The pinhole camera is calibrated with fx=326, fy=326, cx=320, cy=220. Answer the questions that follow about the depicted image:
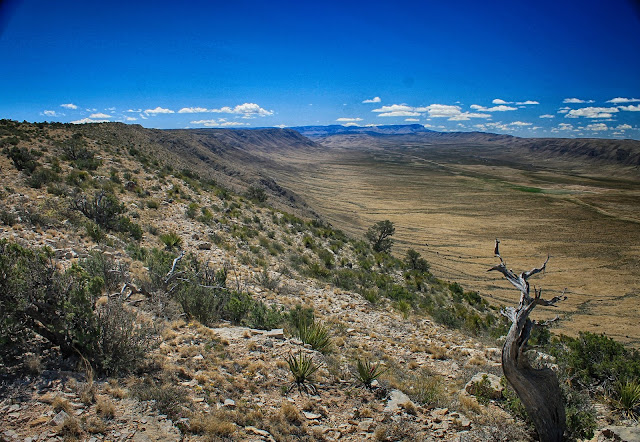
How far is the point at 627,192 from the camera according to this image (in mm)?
89875

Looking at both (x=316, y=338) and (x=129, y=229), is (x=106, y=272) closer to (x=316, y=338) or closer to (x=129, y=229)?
(x=316, y=338)

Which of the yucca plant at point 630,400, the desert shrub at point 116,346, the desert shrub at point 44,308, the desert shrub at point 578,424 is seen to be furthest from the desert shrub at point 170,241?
the yucca plant at point 630,400

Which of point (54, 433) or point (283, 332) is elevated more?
point (54, 433)

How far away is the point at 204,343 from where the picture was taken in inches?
236

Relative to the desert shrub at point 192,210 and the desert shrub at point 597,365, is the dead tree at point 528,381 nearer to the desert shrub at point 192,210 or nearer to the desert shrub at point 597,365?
the desert shrub at point 597,365

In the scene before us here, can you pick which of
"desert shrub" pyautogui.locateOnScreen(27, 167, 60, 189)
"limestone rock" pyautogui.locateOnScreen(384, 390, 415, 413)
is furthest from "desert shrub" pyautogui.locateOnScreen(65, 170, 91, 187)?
"limestone rock" pyautogui.locateOnScreen(384, 390, 415, 413)

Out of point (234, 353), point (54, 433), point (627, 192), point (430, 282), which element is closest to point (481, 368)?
point (234, 353)

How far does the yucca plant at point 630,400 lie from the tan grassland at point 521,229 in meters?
3.42

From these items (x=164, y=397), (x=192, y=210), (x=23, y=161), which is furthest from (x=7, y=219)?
(x=164, y=397)

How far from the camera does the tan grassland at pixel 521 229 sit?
26.2 m

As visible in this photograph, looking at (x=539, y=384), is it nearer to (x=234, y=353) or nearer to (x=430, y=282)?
(x=234, y=353)

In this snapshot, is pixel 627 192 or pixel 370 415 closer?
pixel 370 415

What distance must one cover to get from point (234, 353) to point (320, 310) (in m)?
4.48

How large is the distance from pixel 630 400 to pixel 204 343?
23.9 ft
